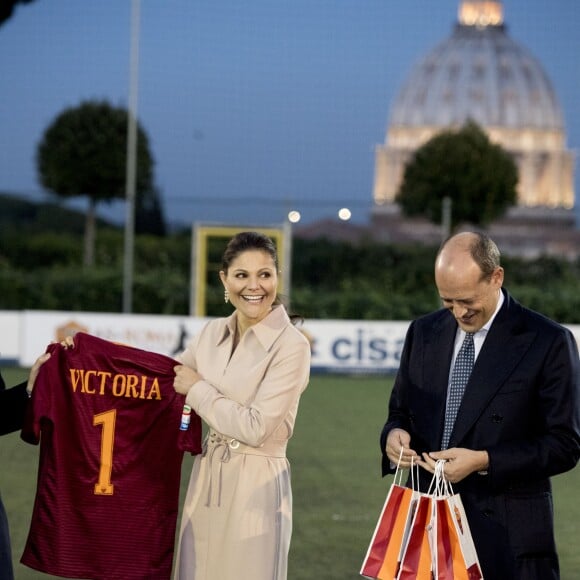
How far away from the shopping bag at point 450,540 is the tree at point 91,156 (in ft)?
68.9

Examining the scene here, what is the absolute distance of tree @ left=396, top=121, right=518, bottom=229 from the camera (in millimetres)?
32625

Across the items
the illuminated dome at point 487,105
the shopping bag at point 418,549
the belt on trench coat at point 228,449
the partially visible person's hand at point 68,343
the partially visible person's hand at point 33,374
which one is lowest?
the shopping bag at point 418,549

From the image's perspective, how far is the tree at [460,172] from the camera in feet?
107

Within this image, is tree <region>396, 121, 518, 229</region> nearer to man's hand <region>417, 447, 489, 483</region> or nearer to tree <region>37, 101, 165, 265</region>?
tree <region>37, 101, 165, 265</region>

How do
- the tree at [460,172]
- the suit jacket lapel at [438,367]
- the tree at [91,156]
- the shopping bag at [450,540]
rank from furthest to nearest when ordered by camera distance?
1. the tree at [460,172]
2. the tree at [91,156]
3. the suit jacket lapel at [438,367]
4. the shopping bag at [450,540]

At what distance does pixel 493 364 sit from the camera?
3.93 m

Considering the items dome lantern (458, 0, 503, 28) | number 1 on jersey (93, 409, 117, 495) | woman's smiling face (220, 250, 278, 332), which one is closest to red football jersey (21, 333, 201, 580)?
number 1 on jersey (93, 409, 117, 495)

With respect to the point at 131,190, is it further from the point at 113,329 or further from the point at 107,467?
the point at 107,467

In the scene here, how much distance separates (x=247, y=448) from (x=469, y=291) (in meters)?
0.88

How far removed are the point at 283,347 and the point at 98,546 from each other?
38.5 inches

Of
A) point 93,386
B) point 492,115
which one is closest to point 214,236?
point 93,386

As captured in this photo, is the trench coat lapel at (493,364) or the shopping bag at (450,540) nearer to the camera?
the shopping bag at (450,540)

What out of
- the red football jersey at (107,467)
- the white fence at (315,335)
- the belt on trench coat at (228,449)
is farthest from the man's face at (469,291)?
the white fence at (315,335)

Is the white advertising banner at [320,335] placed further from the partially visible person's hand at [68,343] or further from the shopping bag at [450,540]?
the shopping bag at [450,540]
